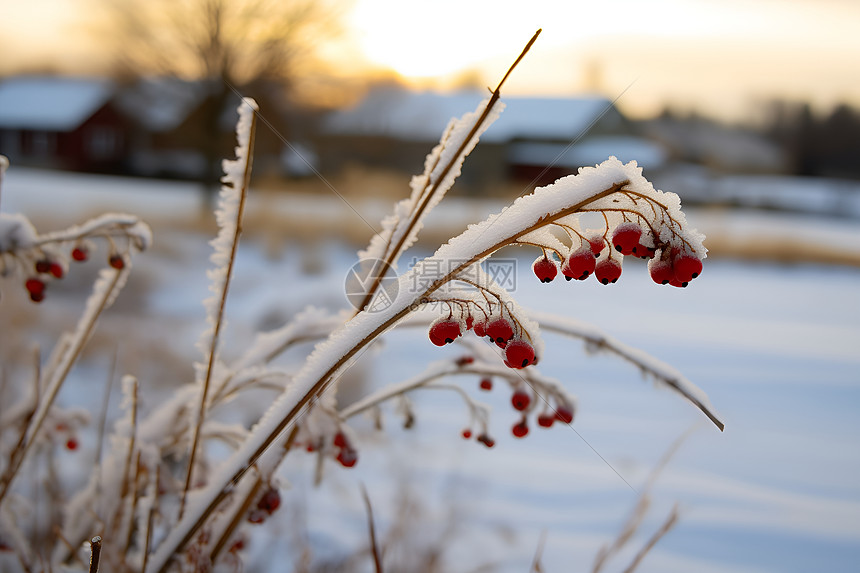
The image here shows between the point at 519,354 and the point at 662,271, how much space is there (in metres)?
0.19

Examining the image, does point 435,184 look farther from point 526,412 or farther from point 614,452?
point 614,452

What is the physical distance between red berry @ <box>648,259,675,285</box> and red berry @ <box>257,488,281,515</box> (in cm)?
69

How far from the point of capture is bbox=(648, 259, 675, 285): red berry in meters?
0.72

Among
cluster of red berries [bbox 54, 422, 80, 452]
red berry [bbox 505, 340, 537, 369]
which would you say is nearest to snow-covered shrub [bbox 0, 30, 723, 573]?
red berry [bbox 505, 340, 537, 369]

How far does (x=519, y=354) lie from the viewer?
2.43 ft

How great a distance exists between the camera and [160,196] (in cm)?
2108

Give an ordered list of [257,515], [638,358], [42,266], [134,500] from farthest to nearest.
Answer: [42,266], [257,515], [134,500], [638,358]

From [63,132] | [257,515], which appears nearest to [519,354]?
[257,515]

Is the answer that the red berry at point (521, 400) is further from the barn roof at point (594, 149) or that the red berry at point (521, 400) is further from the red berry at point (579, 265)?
the barn roof at point (594, 149)

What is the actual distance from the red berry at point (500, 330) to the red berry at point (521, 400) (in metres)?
0.49

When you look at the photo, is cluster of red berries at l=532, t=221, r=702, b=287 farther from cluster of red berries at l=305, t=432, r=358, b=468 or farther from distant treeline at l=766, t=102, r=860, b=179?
distant treeline at l=766, t=102, r=860, b=179

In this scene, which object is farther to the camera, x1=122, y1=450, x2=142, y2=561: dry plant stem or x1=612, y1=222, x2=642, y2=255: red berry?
x1=122, y1=450, x2=142, y2=561: dry plant stem

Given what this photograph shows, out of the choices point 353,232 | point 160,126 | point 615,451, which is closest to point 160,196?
point 160,126

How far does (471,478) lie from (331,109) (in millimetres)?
18157
